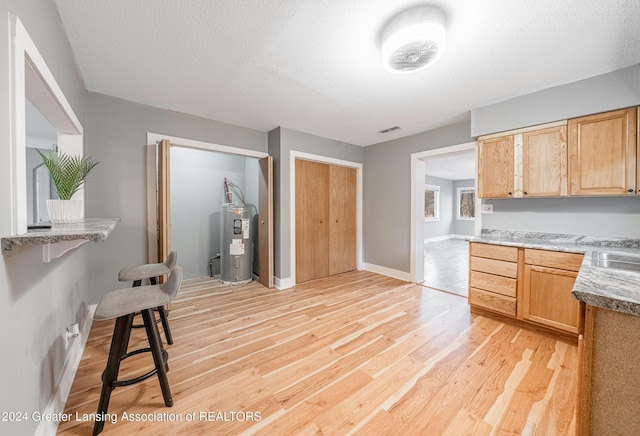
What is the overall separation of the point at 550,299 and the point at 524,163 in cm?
138

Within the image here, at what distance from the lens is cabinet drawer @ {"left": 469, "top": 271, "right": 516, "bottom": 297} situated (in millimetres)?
2453

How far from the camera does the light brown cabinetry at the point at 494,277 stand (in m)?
2.45

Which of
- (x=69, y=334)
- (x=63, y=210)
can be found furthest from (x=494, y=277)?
(x=69, y=334)

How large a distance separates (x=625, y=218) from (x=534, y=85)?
150 cm

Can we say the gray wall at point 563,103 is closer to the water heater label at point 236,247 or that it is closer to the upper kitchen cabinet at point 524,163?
the upper kitchen cabinet at point 524,163

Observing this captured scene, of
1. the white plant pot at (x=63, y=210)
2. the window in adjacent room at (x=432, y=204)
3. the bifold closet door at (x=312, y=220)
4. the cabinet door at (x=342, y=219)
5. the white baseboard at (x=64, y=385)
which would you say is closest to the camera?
the white baseboard at (x=64, y=385)

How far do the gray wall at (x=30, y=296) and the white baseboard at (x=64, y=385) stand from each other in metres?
0.04

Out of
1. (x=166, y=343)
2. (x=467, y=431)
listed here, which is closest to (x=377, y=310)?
(x=467, y=431)

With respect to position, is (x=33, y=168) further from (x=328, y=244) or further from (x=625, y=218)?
(x=625, y=218)

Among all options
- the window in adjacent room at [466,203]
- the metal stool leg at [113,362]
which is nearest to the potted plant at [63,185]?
the metal stool leg at [113,362]

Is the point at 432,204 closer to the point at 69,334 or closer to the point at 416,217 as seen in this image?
the point at 416,217

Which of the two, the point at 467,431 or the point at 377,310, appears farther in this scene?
the point at 377,310

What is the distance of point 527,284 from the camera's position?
235 centimetres

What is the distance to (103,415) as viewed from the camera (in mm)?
1269
